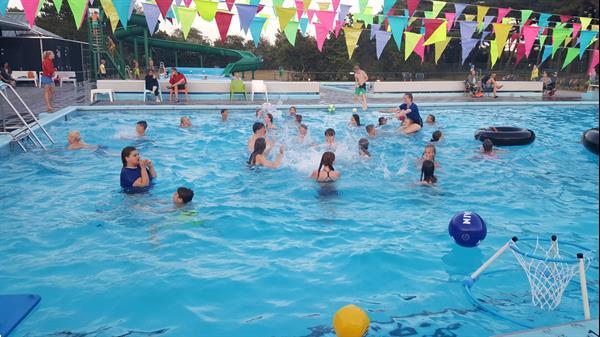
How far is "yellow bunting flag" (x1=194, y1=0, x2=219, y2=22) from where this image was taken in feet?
41.2

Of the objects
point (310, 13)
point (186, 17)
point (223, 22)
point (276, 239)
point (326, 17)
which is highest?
point (310, 13)

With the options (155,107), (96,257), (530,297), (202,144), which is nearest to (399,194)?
(530,297)

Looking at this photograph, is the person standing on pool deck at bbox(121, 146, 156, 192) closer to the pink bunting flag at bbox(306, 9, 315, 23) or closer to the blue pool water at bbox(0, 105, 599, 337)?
the blue pool water at bbox(0, 105, 599, 337)

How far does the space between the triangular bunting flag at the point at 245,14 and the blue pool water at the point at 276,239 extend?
13.6 ft

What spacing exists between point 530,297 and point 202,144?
8708mm

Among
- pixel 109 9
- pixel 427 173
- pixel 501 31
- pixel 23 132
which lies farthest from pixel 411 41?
pixel 23 132

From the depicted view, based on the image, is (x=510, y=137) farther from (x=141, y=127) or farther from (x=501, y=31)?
(x=141, y=127)

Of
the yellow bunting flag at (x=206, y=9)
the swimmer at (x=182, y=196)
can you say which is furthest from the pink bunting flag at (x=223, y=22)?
the swimmer at (x=182, y=196)

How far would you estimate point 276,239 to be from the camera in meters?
6.29

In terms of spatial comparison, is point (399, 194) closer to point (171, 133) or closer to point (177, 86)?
point (171, 133)

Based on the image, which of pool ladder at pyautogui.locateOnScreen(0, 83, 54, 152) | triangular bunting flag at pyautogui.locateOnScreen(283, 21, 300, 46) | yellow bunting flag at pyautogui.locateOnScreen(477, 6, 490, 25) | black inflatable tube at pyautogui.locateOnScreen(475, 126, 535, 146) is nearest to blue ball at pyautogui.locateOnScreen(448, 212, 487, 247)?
black inflatable tube at pyautogui.locateOnScreen(475, 126, 535, 146)

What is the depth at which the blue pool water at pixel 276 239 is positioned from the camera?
4.51m

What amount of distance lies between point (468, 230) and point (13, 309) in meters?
4.54

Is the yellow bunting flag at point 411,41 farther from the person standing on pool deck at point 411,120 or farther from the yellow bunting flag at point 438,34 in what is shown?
the person standing on pool deck at point 411,120
